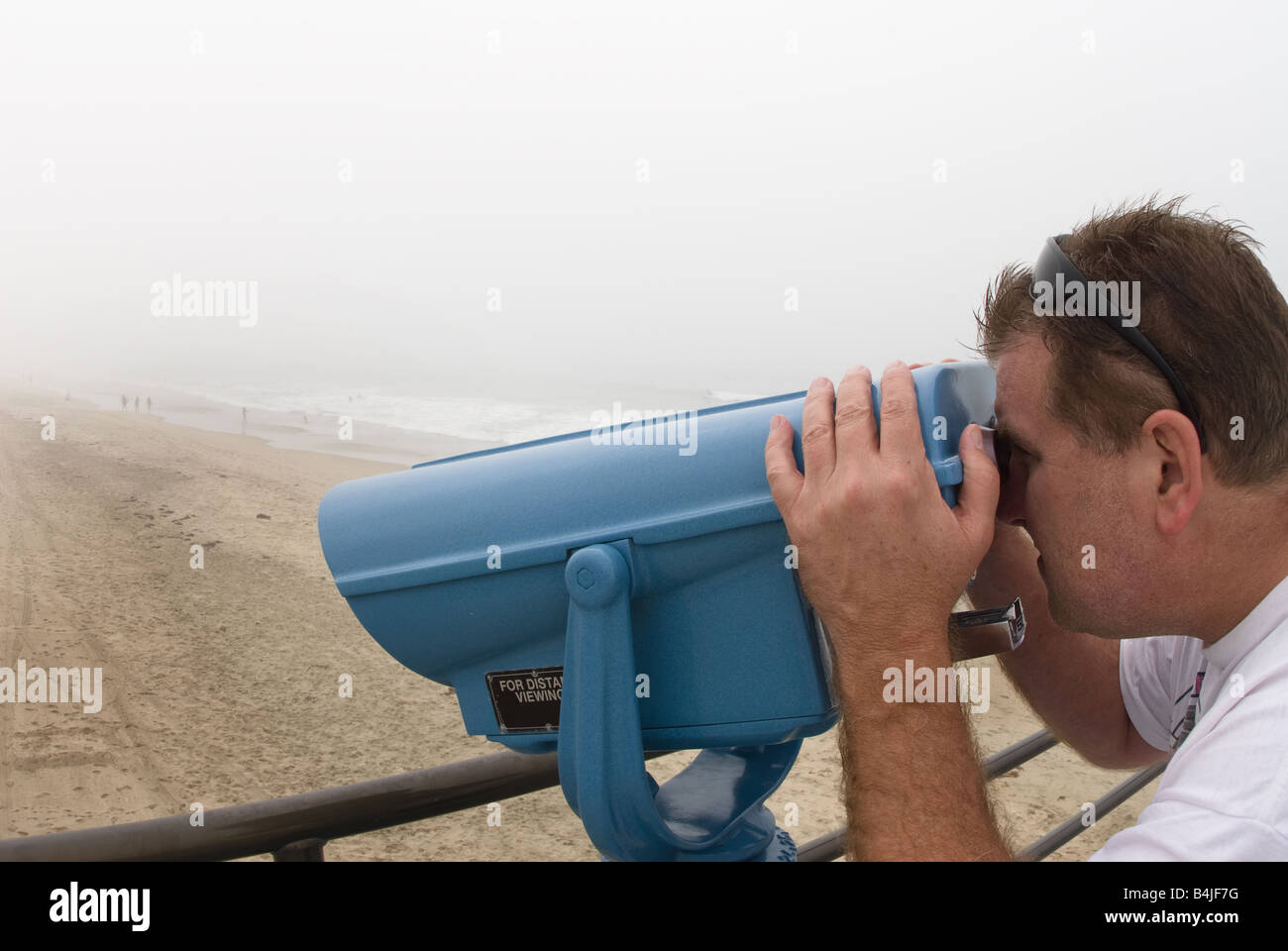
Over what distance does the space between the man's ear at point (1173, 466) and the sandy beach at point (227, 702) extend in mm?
398

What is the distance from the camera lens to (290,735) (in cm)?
870

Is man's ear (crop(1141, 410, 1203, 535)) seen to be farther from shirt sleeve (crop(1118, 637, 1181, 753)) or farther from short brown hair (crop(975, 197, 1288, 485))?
shirt sleeve (crop(1118, 637, 1181, 753))

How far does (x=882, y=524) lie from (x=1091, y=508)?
10.8 inches

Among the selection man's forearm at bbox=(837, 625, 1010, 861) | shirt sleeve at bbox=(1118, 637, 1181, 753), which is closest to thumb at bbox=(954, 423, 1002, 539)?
man's forearm at bbox=(837, 625, 1010, 861)

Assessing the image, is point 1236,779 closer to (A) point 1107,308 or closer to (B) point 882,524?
(B) point 882,524

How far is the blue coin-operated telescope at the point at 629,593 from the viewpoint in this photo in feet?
3.33

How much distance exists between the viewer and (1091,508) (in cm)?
105

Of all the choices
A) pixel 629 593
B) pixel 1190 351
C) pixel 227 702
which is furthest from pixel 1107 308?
pixel 227 702

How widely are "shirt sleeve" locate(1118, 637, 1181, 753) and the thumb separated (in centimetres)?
72

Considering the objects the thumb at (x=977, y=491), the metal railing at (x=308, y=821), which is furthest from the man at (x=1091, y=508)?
the metal railing at (x=308, y=821)

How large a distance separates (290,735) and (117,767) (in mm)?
1406

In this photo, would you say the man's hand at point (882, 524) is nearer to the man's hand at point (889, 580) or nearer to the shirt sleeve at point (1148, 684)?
the man's hand at point (889, 580)

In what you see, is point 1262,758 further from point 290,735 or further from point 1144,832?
point 290,735

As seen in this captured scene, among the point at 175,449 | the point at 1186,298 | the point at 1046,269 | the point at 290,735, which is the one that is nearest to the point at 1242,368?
the point at 1186,298
